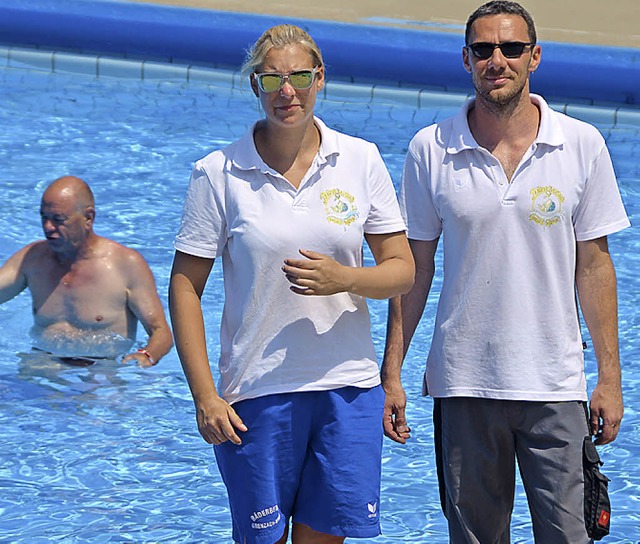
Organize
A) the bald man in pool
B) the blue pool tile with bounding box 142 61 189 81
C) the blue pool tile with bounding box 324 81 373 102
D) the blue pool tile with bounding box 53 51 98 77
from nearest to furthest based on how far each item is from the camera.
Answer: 1. the bald man in pool
2. the blue pool tile with bounding box 324 81 373 102
3. the blue pool tile with bounding box 142 61 189 81
4. the blue pool tile with bounding box 53 51 98 77

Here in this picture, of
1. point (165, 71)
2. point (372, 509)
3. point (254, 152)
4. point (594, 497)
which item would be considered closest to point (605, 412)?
point (594, 497)

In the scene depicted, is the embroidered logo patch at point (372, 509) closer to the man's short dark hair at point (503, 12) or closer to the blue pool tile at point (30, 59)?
the man's short dark hair at point (503, 12)

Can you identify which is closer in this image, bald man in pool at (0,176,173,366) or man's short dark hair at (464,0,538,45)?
man's short dark hair at (464,0,538,45)

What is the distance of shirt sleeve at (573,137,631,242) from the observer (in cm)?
313

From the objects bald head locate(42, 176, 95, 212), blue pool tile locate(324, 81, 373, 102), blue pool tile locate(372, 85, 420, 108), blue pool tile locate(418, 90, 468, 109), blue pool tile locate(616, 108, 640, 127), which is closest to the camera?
bald head locate(42, 176, 95, 212)

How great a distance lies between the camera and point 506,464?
10.6ft

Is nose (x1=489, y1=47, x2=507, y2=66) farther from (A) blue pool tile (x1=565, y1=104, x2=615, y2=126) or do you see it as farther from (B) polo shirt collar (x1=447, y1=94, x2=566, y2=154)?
(A) blue pool tile (x1=565, y1=104, x2=615, y2=126)

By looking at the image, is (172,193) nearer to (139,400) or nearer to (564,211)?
(139,400)

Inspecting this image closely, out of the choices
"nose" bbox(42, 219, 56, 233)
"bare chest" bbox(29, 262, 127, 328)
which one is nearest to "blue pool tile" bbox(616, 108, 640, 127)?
"bare chest" bbox(29, 262, 127, 328)

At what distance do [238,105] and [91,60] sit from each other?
142 centimetres

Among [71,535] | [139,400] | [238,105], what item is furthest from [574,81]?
[71,535]

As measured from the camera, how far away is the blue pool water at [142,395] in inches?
180

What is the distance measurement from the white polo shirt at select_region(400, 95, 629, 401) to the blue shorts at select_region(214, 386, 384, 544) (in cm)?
28

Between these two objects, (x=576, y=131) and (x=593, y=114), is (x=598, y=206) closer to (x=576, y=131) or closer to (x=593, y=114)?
(x=576, y=131)
